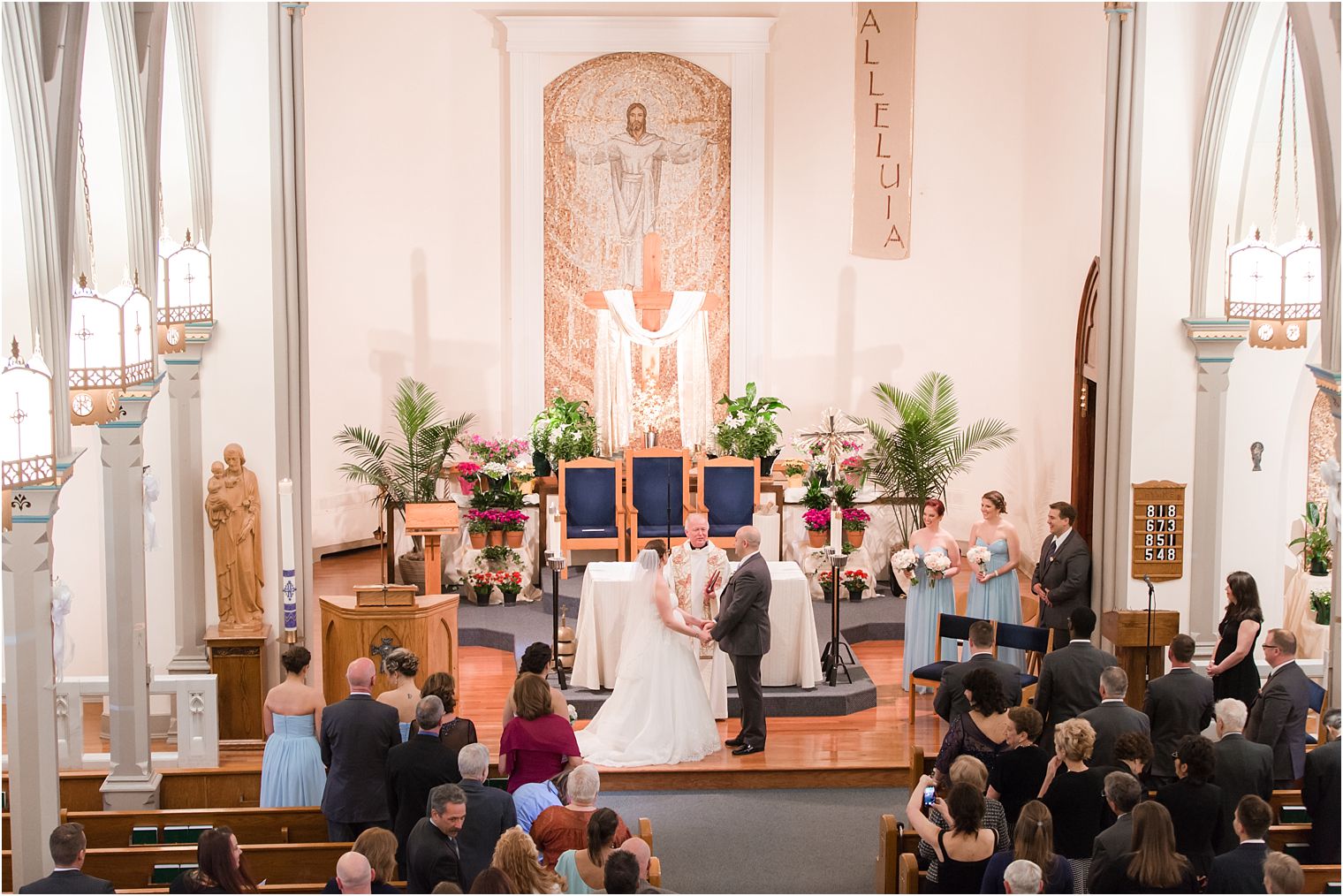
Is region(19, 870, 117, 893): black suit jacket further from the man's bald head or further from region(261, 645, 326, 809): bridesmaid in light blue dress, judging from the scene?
region(261, 645, 326, 809): bridesmaid in light blue dress

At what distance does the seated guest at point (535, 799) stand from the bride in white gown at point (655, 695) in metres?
2.41

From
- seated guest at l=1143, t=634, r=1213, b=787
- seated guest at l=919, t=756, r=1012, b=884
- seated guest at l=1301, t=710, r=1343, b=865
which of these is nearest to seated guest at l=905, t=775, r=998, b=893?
seated guest at l=919, t=756, r=1012, b=884

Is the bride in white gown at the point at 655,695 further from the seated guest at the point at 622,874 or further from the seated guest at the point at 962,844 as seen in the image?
the seated guest at the point at 622,874

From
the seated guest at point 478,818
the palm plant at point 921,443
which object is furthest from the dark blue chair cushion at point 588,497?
the seated guest at point 478,818

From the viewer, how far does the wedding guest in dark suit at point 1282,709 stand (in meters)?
7.32

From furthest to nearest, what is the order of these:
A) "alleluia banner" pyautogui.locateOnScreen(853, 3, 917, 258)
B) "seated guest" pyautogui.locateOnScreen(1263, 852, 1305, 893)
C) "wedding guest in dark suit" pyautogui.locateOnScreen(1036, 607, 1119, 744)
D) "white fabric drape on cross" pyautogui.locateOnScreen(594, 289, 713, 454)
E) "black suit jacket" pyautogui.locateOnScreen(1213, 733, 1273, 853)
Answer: "white fabric drape on cross" pyautogui.locateOnScreen(594, 289, 713, 454), "alleluia banner" pyautogui.locateOnScreen(853, 3, 917, 258), "wedding guest in dark suit" pyautogui.locateOnScreen(1036, 607, 1119, 744), "black suit jacket" pyautogui.locateOnScreen(1213, 733, 1273, 853), "seated guest" pyautogui.locateOnScreen(1263, 852, 1305, 893)

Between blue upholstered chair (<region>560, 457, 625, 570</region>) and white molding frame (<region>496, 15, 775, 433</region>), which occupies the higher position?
white molding frame (<region>496, 15, 775, 433</region>)

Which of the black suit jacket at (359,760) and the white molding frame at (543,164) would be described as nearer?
the black suit jacket at (359,760)

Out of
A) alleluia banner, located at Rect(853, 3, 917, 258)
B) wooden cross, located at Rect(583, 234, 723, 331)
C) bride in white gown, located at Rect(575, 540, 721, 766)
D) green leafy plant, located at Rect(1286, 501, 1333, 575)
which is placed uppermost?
alleluia banner, located at Rect(853, 3, 917, 258)

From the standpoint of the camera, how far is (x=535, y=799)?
21.0 ft

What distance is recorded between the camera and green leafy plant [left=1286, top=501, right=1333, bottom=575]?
9.53 m

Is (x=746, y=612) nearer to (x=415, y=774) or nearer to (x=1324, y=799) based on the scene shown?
(x=415, y=774)

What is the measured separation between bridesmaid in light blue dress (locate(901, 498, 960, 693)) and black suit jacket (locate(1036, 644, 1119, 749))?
2236 millimetres

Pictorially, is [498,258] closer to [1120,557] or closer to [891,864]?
[1120,557]
